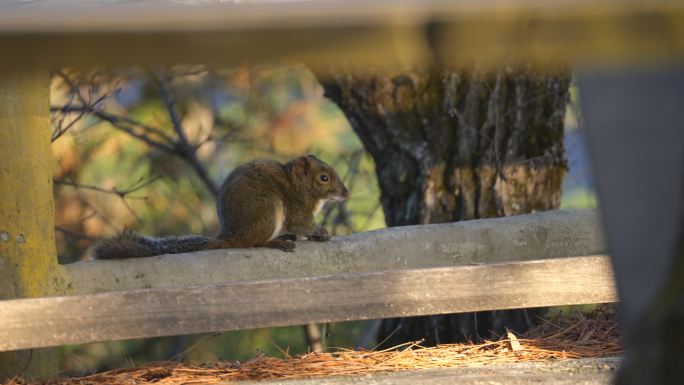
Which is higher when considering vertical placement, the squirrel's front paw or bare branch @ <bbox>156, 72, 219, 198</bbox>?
bare branch @ <bbox>156, 72, 219, 198</bbox>

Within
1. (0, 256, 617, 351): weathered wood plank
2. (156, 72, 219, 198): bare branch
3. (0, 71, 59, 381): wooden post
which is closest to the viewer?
(0, 256, 617, 351): weathered wood plank

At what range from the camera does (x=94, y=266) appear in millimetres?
3646

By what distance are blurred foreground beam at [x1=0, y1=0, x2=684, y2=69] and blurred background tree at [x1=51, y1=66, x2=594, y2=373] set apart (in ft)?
14.4

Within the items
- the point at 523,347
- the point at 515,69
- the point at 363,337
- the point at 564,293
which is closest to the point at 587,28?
the point at 564,293

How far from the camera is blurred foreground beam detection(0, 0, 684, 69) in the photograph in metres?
0.59

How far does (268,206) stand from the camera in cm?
469

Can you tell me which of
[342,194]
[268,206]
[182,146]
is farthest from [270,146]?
[268,206]

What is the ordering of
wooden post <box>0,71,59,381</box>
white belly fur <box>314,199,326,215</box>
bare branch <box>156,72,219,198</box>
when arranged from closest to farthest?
wooden post <box>0,71,59,381</box> < white belly fur <box>314,199,326,215</box> < bare branch <box>156,72,219,198</box>

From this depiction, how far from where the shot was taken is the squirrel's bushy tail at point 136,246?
12.5 ft

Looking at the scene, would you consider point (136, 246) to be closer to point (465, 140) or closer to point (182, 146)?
point (465, 140)

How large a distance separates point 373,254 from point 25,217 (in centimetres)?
145

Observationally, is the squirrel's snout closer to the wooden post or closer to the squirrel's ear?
the squirrel's ear

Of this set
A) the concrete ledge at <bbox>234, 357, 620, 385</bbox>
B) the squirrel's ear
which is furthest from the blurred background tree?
the concrete ledge at <bbox>234, 357, 620, 385</bbox>

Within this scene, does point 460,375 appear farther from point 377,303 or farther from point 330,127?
point 330,127
